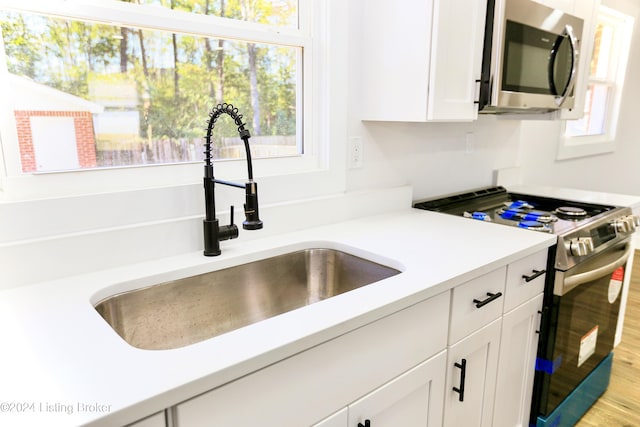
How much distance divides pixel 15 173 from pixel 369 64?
1.22 metres

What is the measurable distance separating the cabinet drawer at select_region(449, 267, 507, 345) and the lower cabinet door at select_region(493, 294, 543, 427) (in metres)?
0.11

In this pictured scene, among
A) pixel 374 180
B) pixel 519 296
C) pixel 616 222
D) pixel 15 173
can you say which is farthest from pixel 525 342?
pixel 15 173

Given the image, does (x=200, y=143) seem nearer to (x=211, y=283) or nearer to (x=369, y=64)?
(x=211, y=283)

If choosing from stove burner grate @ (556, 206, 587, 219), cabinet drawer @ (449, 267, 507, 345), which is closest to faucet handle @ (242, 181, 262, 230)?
cabinet drawer @ (449, 267, 507, 345)

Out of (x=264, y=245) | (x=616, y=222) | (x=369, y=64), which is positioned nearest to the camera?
(x=264, y=245)

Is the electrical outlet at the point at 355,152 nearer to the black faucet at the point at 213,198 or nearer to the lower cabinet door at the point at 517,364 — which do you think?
the black faucet at the point at 213,198

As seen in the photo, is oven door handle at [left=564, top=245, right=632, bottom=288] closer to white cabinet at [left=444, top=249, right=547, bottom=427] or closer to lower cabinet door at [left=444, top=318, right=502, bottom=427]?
white cabinet at [left=444, top=249, right=547, bottom=427]

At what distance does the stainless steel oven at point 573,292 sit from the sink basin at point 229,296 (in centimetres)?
71

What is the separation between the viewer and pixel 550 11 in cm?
182

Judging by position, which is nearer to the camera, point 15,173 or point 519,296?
point 15,173

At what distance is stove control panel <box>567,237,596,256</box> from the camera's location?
1.57 m

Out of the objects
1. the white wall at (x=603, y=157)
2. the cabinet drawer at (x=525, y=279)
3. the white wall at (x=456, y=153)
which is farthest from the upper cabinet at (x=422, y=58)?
the white wall at (x=603, y=157)

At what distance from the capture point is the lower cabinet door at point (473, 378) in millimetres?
1280

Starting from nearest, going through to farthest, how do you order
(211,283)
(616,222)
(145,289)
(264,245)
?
(145,289) → (211,283) → (264,245) → (616,222)
